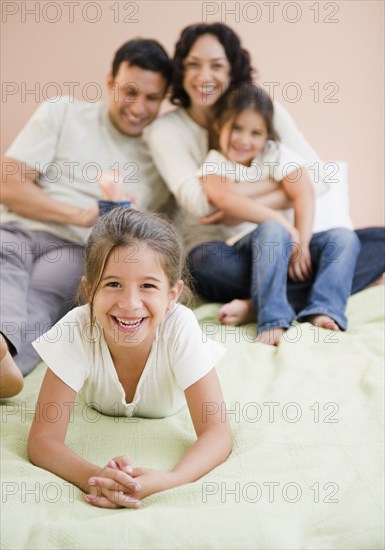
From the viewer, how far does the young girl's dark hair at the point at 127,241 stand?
1.10m

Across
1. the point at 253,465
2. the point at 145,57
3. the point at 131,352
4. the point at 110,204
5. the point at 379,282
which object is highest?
the point at 145,57

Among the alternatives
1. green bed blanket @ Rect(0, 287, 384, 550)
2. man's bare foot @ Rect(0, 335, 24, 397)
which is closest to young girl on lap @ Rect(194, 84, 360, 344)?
green bed blanket @ Rect(0, 287, 384, 550)

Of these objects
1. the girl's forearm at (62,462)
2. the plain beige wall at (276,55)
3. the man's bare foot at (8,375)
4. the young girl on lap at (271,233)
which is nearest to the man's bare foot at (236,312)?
the young girl on lap at (271,233)

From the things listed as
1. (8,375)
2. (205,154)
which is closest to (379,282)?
(205,154)

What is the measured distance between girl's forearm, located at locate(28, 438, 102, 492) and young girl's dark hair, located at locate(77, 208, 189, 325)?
218 mm

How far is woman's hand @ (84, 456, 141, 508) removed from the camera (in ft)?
3.09

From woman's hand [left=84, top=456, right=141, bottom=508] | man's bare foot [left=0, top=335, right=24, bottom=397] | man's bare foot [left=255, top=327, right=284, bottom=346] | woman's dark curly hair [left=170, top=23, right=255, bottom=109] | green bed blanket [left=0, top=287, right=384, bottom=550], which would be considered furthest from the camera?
woman's dark curly hair [left=170, top=23, right=255, bottom=109]

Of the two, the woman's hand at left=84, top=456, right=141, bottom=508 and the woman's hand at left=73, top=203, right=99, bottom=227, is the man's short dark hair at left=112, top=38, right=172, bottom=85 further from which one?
the woman's hand at left=84, top=456, right=141, bottom=508

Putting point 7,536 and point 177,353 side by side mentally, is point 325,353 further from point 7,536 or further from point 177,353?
point 7,536

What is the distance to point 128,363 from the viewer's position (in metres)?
1.20

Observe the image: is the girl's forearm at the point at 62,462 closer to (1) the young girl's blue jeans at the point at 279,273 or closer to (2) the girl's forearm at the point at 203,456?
(2) the girl's forearm at the point at 203,456

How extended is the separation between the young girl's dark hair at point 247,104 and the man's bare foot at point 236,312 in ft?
1.81

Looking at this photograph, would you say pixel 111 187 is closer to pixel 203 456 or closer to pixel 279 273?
pixel 279 273

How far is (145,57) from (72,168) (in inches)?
15.5
